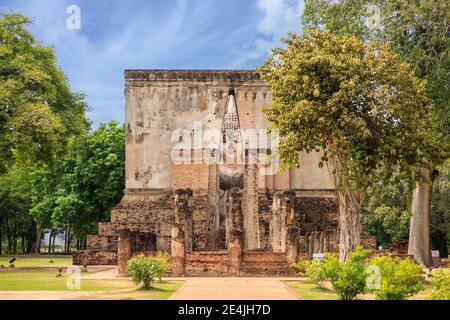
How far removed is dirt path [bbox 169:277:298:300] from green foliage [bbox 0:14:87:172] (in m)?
8.82

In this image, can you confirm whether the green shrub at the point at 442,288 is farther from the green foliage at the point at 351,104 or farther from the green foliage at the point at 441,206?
the green foliage at the point at 441,206

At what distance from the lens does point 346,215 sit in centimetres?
1855

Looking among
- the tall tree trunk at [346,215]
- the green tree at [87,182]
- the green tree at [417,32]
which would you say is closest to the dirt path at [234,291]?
the tall tree trunk at [346,215]

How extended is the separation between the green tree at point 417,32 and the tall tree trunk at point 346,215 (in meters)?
2.20

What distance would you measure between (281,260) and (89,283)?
7.41m

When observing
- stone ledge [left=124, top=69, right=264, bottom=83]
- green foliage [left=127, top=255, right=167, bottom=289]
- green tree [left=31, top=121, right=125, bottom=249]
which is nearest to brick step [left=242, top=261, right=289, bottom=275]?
green foliage [left=127, top=255, right=167, bottom=289]

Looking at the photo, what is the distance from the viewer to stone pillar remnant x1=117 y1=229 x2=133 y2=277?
2169 centimetres

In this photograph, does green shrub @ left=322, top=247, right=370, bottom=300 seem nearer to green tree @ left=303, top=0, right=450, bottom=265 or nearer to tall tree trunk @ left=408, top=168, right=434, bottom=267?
green tree @ left=303, top=0, right=450, bottom=265

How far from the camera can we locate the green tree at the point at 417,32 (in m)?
19.9

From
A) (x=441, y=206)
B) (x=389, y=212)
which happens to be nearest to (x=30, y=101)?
(x=389, y=212)

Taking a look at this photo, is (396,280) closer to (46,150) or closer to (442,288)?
(442,288)

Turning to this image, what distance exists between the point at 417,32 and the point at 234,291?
36.1ft

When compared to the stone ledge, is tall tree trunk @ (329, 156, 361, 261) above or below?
below
